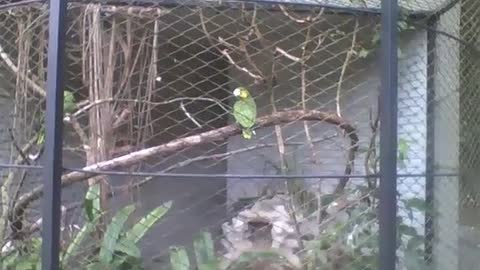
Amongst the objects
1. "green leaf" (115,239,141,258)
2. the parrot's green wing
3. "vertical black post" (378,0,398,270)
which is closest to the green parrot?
the parrot's green wing

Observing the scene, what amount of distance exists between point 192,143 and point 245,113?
0.30 m

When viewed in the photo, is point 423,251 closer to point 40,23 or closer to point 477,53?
point 477,53

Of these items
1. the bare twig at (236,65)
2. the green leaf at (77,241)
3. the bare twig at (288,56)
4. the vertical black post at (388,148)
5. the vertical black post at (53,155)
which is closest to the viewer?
the vertical black post at (53,155)

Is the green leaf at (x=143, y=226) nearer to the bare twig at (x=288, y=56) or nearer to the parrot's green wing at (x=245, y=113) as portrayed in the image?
the parrot's green wing at (x=245, y=113)

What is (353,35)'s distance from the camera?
12.3 ft

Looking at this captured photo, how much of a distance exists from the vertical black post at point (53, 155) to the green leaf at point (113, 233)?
0.86 metres

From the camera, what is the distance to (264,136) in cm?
418

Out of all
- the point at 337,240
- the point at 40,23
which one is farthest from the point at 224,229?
the point at 40,23

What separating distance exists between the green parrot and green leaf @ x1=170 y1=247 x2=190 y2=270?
25.9 inches

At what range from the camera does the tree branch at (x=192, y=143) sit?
10.8ft

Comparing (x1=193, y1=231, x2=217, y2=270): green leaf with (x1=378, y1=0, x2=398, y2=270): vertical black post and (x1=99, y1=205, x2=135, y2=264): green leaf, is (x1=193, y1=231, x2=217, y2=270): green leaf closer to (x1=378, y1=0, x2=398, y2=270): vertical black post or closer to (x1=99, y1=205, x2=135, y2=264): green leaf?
(x1=99, y1=205, x2=135, y2=264): green leaf

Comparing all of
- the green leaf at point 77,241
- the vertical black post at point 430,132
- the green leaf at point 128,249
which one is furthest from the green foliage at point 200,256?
the vertical black post at point 430,132

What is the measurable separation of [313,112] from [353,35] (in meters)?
0.50

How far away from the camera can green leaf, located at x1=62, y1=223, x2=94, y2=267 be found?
3084mm
